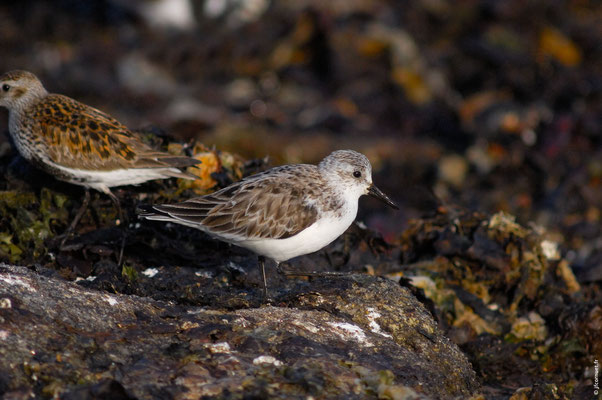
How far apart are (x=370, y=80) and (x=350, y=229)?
480 cm

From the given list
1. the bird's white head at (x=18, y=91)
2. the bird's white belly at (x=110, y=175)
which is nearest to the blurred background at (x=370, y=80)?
the bird's white head at (x=18, y=91)

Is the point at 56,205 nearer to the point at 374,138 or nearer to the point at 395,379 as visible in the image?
the point at 395,379

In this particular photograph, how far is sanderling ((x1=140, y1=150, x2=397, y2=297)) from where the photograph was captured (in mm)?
4445

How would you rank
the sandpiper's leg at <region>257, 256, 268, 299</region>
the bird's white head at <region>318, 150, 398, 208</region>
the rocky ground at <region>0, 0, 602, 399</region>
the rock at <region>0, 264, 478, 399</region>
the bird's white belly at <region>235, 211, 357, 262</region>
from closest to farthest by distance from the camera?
the rock at <region>0, 264, 478, 399</region> → the rocky ground at <region>0, 0, 602, 399</region> → the sandpiper's leg at <region>257, 256, 268, 299</region> → the bird's white belly at <region>235, 211, 357, 262</region> → the bird's white head at <region>318, 150, 398, 208</region>

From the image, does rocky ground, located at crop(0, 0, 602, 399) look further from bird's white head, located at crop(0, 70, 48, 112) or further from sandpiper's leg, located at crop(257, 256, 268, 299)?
bird's white head, located at crop(0, 70, 48, 112)

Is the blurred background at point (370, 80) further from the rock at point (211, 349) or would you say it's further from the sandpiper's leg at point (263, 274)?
the rock at point (211, 349)

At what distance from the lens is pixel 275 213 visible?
4.50 m

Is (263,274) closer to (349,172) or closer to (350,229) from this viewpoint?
(349,172)

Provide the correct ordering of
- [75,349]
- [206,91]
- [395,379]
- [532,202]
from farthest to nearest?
[206,91] → [532,202] → [395,379] → [75,349]

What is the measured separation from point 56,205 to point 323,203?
224 centimetres

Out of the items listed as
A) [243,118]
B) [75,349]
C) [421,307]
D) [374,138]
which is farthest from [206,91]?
[75,349]

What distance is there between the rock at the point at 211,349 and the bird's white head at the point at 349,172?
0.95m

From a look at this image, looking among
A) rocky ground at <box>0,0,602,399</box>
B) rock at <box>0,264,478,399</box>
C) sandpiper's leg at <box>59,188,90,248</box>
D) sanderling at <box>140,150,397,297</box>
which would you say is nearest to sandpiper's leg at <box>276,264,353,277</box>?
rocky ground at <box>0,0,602,399</box>

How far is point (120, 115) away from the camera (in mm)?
A: 9531
